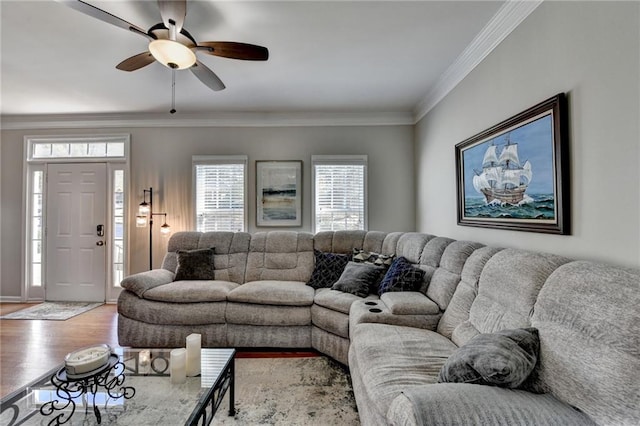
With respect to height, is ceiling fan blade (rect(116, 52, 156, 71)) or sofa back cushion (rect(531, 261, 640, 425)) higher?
ceiling fan blade (rect(116, 52, 156, 71))

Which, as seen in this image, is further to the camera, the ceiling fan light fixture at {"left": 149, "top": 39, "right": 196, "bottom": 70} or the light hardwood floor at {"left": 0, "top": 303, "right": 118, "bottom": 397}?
the light hardwood floor at {"left": 0, "top": 303, "right": 118, "bottom": 397}

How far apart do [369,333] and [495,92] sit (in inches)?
82.2

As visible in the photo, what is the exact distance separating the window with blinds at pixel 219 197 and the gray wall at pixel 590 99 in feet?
11.0

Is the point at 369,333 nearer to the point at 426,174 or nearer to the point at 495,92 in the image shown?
the point at 495,92

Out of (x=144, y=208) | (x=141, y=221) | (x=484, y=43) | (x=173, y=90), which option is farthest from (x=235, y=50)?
(x=141, y=221)

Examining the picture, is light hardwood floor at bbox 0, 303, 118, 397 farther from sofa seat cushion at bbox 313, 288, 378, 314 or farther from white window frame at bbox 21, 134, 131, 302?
sofa seat cushion at bbox 313, 288, 378, 314

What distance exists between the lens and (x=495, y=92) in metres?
2.36

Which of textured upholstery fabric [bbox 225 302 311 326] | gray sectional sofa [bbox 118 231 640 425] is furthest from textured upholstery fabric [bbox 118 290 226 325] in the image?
textured upholstery fabric [bbox 225 302 311 326]

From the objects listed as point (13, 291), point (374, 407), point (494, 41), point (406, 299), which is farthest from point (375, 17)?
point (13, 291)

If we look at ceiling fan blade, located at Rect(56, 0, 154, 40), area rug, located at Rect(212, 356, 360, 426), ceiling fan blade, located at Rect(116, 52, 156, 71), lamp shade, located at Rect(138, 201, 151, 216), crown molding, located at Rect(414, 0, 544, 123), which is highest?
crown molding, located at Rect(414, 0, 544, 123)

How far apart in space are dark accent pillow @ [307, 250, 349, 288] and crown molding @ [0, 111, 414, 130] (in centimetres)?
205

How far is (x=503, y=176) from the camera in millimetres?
2213

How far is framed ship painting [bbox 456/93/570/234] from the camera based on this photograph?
5.56 feet

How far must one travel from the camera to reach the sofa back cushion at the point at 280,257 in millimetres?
3525
